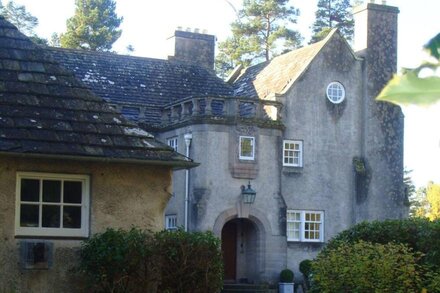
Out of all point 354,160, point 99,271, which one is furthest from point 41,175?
point 354,160

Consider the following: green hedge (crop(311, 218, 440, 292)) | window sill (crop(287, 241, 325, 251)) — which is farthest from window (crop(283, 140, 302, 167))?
green hedge (crop(311, 218, 440, 292))

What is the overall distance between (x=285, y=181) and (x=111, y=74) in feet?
27.1

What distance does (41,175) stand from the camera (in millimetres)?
12797

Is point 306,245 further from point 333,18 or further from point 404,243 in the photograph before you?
point 333,18

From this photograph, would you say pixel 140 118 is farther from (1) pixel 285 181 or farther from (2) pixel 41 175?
(2) pixel 41 175

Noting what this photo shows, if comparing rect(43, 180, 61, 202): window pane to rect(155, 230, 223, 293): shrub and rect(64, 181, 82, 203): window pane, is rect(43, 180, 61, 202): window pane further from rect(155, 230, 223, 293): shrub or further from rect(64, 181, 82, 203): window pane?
rect(155, 230, 223, 293): shrub

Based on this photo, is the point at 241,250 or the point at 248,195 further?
the point at 241,250

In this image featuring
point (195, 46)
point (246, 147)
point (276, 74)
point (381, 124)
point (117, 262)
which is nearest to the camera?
point (117, 262)

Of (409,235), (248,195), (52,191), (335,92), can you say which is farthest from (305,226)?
(52,191)

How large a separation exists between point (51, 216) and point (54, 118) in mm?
1499

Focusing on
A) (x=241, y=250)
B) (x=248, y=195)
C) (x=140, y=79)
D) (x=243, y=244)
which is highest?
(x=140, y=79)

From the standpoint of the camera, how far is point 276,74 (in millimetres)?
35719

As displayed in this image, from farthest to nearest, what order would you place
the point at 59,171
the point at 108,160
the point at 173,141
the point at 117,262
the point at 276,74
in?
1. the point at 276,74
2. the point at 173,141
3. the point at 59,171
4. the point at 108,160
5. the point at 117,262

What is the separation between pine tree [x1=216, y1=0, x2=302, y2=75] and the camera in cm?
5922
